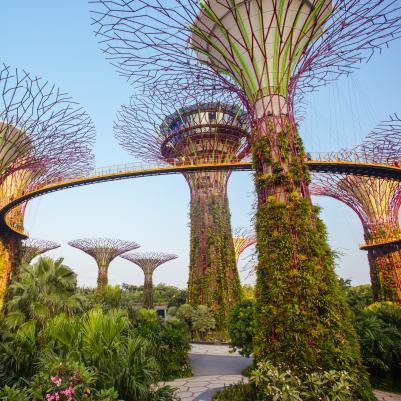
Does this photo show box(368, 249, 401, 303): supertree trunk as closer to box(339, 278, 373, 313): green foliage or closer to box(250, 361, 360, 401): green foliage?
box(339, 278, 373, 313): green foliage

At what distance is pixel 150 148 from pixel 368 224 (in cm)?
1807

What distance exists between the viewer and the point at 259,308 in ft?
20.1

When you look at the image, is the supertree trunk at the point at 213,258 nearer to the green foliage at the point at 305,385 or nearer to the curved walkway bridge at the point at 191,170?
the curved walkway bridge at the point at 191,170

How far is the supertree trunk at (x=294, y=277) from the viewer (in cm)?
536

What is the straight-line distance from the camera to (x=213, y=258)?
21.3m

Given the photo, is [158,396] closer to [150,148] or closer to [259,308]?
[259,308]

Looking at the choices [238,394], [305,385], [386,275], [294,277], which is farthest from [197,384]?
[386,275]

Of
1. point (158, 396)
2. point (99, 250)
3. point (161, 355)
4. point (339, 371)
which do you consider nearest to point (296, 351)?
point (339, 371)

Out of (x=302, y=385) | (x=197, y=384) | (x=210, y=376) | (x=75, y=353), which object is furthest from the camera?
(x=210, y=376)

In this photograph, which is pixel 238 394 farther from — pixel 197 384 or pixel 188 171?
pixel 188 171

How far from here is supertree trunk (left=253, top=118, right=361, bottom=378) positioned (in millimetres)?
5363

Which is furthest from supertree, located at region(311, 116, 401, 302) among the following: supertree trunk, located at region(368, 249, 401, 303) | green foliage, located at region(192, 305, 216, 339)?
green foliage, located at region(192, 305, 216, 339)

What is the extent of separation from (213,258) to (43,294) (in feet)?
42.6

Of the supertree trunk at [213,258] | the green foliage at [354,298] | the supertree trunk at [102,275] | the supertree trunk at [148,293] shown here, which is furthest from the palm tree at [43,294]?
the supertree trunk at [102,275]
